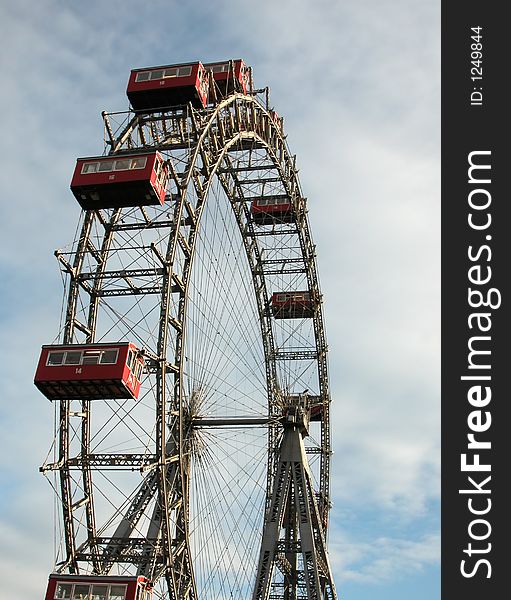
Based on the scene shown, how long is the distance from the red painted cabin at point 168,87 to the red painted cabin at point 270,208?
12.2 m

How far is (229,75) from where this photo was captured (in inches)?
1323

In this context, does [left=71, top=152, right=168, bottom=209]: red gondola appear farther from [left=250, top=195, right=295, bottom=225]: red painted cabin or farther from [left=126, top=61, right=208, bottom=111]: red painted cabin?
[left=250, top=195, right=295, bottom=225]: red painted cabin

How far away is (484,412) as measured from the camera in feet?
49.1

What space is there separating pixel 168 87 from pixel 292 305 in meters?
17.6

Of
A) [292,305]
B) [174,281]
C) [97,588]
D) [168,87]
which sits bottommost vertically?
[97,588]

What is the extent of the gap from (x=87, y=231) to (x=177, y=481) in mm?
8977

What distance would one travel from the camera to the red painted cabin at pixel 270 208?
138 feet

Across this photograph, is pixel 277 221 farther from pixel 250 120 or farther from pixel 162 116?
pixel 162 116

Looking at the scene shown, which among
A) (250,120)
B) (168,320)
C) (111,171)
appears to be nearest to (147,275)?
(168,320)

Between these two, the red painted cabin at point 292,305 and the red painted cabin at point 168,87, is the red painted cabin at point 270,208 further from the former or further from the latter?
the red painted cabin at point 168,87

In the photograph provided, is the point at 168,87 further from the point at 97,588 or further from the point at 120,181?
the point at 97,588

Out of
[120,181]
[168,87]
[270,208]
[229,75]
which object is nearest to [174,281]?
[120,181]

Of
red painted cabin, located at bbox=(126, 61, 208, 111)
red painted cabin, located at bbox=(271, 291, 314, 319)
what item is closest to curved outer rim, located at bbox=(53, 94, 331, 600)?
red painted cabin, located at bbox=(126, 61, 208, 111)

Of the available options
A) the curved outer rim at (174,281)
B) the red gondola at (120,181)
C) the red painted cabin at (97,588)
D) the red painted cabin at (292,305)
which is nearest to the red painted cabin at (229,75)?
the curved outer rim at (174,281)
